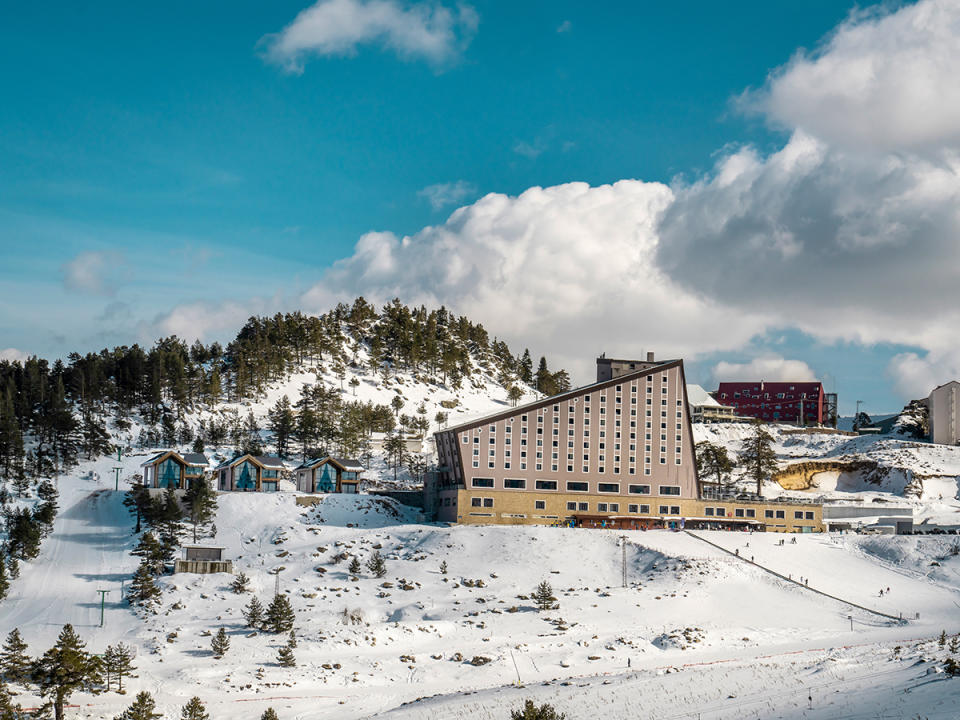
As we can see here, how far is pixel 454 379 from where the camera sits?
175500 mm

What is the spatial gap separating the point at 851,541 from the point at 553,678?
48.9 m

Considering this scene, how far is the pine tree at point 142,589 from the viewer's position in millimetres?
76938

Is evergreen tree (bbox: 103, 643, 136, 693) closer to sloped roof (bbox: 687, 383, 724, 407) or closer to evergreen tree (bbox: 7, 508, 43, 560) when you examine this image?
evergreen tree (bbox: 7, 508, 43, 560)

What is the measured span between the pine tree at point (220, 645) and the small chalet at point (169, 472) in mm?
43232

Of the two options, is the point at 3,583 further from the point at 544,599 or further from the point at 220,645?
the point at 544,599

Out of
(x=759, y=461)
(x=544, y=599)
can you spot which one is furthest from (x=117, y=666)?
(x=759, y=461)

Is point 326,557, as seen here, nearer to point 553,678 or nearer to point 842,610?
point 553,678

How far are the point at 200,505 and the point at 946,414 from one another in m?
109

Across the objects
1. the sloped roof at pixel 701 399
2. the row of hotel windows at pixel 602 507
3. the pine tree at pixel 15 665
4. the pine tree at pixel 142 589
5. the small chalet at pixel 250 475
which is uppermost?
the sloped roof at pixel 701 399

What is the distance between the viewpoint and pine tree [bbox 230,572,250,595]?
7931 centimetres

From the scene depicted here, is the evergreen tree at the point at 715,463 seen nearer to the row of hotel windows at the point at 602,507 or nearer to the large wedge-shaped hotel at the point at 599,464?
the large wedge-shaped hotel at the point at 599,464

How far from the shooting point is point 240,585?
3135 inches

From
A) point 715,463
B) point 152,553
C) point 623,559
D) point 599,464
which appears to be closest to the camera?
point 152,553

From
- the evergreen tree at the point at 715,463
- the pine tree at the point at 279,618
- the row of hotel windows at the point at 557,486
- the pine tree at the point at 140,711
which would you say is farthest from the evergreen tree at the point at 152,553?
the evergreen tree at the point at 715,463
